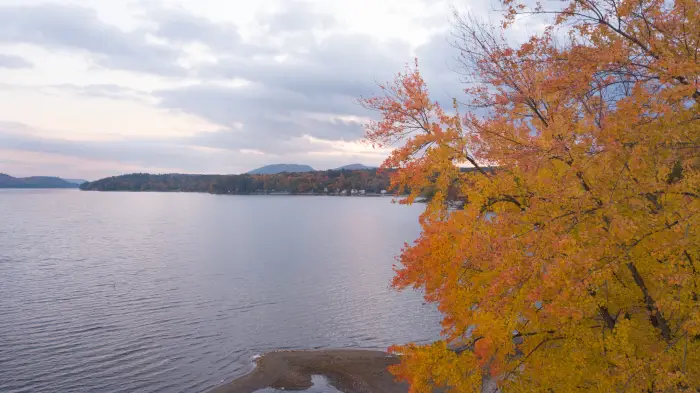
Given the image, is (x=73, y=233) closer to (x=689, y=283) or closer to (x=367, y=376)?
(x=367, y=376)

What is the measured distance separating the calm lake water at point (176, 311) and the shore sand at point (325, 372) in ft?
3.93

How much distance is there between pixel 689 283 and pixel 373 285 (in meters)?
37.1

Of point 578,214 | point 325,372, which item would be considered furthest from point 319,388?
point 578,214

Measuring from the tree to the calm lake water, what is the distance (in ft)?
53.4

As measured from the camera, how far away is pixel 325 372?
81.2 feet

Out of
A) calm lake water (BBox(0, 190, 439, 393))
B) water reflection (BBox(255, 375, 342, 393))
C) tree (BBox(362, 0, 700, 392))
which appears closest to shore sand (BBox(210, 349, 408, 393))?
water reflection (BBox(255, 375, 342, 393))

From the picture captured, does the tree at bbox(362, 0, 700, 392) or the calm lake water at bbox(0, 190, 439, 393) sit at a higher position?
the tree at bbox(362, 0, 700, 392)

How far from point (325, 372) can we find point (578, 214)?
781 inches

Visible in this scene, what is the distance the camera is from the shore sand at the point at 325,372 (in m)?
23.1

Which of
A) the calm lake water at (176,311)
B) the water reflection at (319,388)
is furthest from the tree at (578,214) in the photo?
the calm lake water at (176,311)

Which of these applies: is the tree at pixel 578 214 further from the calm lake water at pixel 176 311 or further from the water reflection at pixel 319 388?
the calm lake water at pixel 176 311

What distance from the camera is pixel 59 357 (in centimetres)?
2473

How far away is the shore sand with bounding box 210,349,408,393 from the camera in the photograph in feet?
75.7

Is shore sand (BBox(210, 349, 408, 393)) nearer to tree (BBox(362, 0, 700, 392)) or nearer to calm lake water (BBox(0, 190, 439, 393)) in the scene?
calm lake water (BBox(0, 190, 439, 393))
